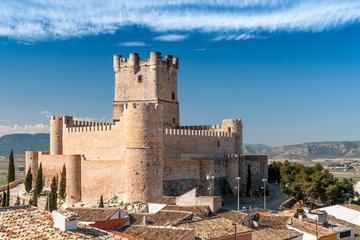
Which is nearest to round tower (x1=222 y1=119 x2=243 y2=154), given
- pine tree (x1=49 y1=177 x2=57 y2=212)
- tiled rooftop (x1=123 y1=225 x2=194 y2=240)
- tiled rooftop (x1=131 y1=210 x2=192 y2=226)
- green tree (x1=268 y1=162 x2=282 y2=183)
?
green tree (x1=268 y1=162 x2=282 y2=183)

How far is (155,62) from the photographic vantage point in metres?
45.8

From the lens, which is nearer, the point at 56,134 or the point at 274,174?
the point at 56,134

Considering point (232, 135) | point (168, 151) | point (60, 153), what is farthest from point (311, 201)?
point (60, 153)

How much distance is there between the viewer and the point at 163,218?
25531mm

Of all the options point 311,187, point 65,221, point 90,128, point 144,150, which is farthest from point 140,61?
point 65,221

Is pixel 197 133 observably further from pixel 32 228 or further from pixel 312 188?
pixel 32 228

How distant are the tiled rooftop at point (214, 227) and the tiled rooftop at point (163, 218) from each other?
1338mm

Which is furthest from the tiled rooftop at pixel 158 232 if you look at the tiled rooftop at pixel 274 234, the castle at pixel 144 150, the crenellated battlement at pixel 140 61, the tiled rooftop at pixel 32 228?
the crenellated battlement at pixel 140 61

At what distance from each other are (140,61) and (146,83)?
217 centimetres

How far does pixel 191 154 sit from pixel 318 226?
14874 mm

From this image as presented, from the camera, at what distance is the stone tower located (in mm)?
45844

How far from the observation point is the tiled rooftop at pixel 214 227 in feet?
72.7

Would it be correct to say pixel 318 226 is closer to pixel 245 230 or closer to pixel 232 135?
pixel 245 230

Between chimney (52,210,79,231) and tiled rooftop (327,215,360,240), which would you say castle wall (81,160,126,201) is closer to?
tiled rooftop (327,215,360,240)
